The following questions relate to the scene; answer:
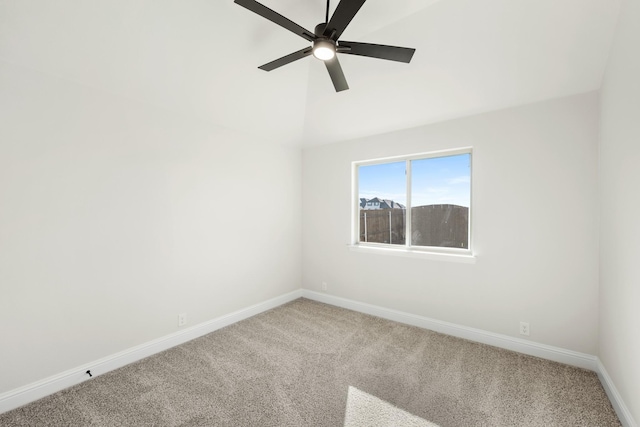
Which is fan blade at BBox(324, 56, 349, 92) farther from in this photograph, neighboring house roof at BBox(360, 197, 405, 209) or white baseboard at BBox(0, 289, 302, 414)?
white baseboard at BBox(0, 289, 302, 414)

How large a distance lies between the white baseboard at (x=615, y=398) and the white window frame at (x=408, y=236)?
3.97ft

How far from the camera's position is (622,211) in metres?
1.76

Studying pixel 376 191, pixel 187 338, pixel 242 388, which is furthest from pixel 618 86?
pixel 187 338

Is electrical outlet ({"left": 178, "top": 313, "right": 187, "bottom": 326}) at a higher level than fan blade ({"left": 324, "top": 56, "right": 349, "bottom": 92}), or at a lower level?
lower

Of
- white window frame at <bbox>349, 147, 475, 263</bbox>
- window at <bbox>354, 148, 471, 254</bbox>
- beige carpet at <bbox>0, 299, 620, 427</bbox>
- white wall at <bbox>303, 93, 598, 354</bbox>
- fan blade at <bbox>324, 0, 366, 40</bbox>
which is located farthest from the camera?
window at <bbox>354, 148, 471, 254</bbox>

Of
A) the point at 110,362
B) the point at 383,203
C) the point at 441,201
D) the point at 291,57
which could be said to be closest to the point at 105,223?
the point at 110,362

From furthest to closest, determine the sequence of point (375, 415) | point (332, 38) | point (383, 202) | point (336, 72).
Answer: point (383, 202), point (336, 72), point (375, 415), point (332, 38)

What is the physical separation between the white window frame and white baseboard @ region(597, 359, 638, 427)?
1.21 metres

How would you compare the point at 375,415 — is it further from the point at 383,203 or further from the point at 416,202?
the point at 383,203

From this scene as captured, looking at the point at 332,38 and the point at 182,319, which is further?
the point at 182,319

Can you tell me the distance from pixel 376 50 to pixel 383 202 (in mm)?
2191

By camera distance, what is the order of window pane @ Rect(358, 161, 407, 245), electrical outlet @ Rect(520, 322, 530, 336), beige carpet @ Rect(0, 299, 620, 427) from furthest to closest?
window pane @ Rect(358, 161, 407, 245)
electrical outlet @ Rect(520, 322, 530, 336)
beige carpet @ Rect(0, 299, 620, 427)

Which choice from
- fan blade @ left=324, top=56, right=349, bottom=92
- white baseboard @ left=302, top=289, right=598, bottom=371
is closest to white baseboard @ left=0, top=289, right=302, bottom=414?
white baseboard @ left=302, top=289, right=598, bottom=371

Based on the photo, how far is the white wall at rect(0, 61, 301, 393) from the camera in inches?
75.4
